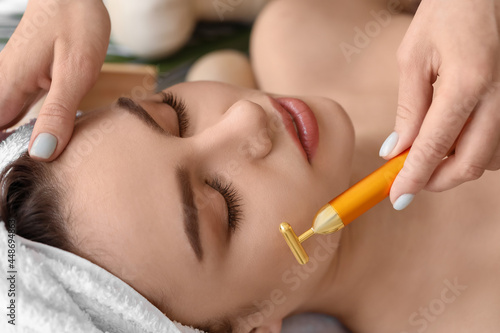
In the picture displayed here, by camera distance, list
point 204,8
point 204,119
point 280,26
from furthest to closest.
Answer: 1. point 204,8
2. point 280,26
3. point 204,119

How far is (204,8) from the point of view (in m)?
1.60

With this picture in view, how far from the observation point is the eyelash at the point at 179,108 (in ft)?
2.69

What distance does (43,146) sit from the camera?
0.72 m

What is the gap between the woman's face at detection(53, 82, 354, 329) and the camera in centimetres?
72

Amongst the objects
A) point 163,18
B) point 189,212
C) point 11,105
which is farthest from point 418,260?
point 163,18

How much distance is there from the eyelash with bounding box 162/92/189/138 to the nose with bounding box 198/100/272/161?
0.06 metres

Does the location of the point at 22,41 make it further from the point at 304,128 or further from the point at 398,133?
the point at 398,133

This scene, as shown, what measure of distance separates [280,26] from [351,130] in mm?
559

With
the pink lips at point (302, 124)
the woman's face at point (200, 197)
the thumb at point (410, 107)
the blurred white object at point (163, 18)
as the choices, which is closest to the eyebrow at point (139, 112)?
the woman's face at point (200, 197)

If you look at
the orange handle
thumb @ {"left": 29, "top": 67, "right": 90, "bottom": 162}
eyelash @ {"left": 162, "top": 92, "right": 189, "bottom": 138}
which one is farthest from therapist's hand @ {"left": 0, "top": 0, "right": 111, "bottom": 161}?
the orange handle

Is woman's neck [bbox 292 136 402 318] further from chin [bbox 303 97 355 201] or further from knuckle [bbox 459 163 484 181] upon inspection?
knuckle [bbox 459 163 484 181]

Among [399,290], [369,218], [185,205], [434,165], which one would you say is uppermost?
[434,165]

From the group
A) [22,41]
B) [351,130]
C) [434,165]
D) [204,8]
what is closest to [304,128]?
[351,130]

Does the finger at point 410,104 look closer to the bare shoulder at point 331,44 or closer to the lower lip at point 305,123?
the lower lip at point 305,123
